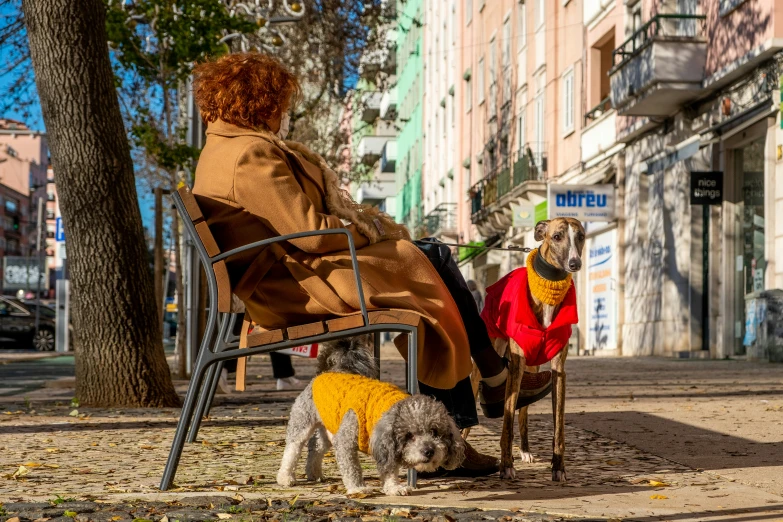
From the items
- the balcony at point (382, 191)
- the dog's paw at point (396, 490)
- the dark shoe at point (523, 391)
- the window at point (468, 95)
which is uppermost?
the window at point (468, 95)

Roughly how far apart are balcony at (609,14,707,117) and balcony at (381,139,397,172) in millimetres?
52115

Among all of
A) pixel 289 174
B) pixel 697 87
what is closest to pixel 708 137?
pixel 697 87

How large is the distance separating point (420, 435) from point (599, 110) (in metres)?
26.2

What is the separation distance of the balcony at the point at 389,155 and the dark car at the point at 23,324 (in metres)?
43.4

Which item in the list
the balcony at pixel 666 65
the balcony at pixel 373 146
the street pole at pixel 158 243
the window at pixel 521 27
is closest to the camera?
the street pole at pixel 158 243

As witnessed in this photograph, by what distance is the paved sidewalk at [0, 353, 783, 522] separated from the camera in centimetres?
452

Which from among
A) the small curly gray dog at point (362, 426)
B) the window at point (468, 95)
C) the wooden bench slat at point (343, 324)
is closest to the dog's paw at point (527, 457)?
the small curly gray dog at point (362, 426)

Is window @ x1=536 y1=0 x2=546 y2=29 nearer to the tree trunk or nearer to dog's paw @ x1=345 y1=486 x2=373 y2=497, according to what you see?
the tree trunk

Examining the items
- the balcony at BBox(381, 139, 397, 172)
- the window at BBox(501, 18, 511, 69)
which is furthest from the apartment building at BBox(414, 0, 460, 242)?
the balcony at BBox(381, 139, 397, 172)

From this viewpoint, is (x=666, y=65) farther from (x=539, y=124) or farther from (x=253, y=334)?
(x=253, y=334)

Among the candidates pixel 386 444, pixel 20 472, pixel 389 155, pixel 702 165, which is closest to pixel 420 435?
pixel 386 444

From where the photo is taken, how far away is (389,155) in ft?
251

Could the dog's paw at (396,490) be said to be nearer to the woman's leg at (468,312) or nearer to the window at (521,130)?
the woman's leg at (468,312)

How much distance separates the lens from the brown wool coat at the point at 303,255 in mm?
5016
